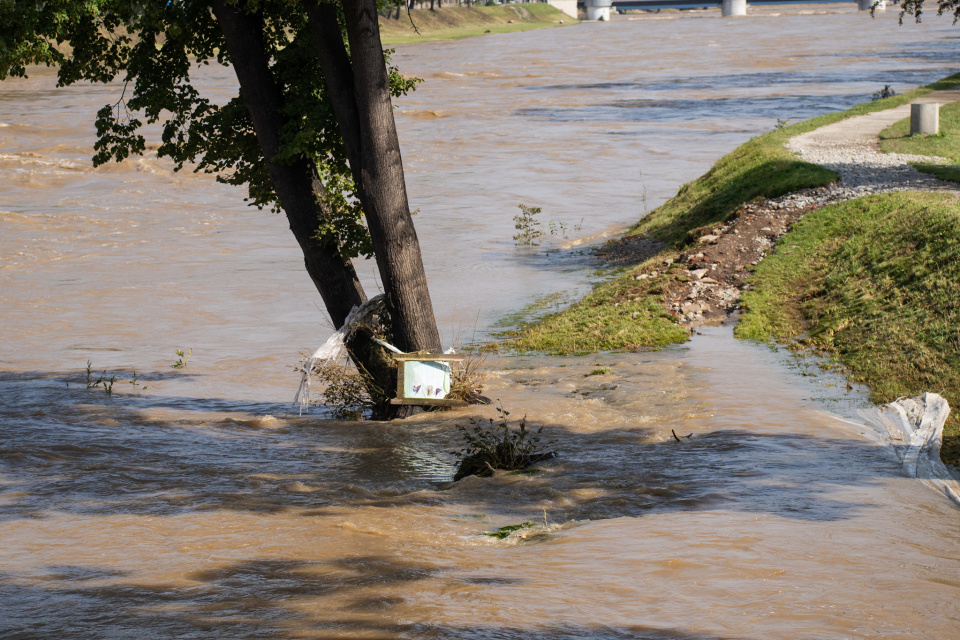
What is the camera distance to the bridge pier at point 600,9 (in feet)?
528

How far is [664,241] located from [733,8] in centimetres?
15138

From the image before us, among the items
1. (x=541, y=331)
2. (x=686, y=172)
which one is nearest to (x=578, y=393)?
(x=541, y=331)

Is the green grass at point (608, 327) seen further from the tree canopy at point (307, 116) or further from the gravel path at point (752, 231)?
the tree canopy at point (307, 116)

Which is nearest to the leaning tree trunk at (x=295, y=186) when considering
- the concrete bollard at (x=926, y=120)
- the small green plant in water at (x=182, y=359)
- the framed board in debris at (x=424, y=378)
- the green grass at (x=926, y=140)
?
the framed board in debris at (x=424, y=378)

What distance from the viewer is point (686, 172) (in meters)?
29.2

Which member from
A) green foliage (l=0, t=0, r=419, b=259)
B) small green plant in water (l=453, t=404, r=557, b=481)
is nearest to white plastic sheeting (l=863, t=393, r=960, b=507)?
small green plant in water (l=453, t=404, r=557, b=481)

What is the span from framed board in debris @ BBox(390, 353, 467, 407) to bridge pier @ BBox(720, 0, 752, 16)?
6249 inches

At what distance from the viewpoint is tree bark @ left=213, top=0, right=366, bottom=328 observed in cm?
888

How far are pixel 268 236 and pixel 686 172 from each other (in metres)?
13.3

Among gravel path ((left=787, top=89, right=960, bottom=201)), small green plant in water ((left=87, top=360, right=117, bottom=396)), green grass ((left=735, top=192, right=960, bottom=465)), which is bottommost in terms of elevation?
small green plant in water ((left=87, top=360, right=117, bottom=396))

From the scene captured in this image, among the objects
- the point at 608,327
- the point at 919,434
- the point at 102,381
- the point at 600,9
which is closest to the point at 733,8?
the point at 600,9

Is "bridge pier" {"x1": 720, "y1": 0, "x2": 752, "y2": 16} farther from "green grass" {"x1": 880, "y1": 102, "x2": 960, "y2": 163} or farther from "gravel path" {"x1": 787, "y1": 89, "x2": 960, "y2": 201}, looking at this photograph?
"green grass" {"x1": 880, "y1": 102, "x2": 960, "y2": 163}

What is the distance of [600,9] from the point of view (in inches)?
6388

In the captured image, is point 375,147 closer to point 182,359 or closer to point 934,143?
point 182,359
